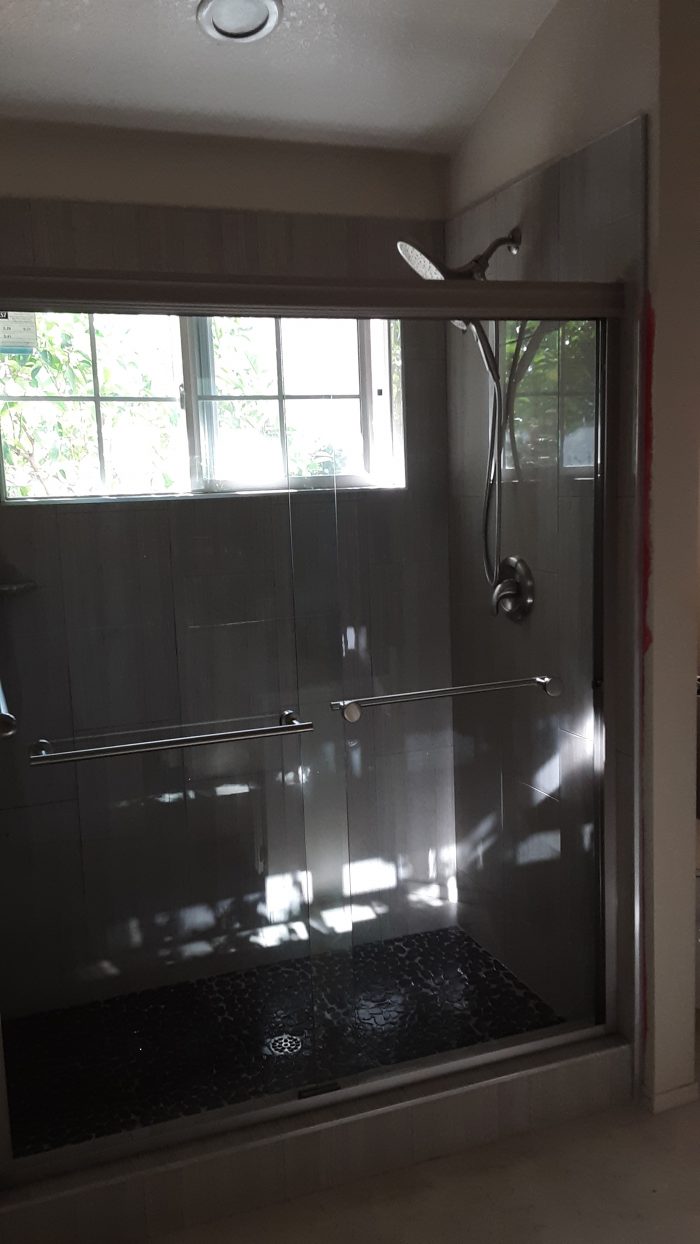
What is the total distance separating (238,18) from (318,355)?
782 mm

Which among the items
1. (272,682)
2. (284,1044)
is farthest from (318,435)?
(284,1044)

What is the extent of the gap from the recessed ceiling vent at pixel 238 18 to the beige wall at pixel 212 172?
35cm

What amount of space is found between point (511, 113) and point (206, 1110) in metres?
2.27

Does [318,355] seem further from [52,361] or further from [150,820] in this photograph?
[150,820]

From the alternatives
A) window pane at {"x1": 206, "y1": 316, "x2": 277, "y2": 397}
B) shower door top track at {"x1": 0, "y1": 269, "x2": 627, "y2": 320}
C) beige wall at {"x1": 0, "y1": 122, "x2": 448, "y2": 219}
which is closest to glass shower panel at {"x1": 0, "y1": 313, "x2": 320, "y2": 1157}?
window pane at {"x1": 206, "y1": 316, "x2": 277, "y2": 397}

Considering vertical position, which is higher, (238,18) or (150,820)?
(238,18)

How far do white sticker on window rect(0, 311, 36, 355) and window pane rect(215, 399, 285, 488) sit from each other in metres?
0.36

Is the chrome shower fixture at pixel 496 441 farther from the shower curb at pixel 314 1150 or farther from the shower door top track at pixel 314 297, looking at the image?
the shower curb at pixel 314 1150

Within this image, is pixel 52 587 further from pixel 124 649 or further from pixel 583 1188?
pixel 583 1188

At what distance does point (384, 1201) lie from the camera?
1.90 meters

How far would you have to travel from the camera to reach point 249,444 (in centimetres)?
192

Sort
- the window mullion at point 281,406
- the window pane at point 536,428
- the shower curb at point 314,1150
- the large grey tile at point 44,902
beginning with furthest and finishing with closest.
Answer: the window pane at point 536,428 < the large grey tile at point 44,902 < the window mullion at point 281,406 < the shower curb at point 314,1150

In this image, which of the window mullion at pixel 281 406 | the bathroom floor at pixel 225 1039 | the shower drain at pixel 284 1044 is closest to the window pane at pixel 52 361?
the window mullion at pixel 281 406

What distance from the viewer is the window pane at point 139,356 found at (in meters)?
1.87
